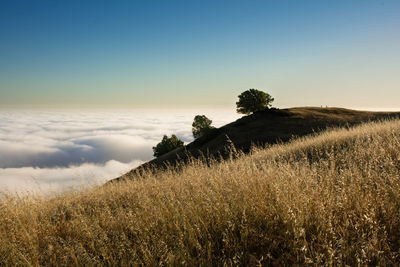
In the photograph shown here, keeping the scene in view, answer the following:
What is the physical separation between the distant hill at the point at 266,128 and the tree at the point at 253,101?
30.5ft

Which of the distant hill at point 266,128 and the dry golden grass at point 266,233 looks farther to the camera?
the distant hill at point 266,128

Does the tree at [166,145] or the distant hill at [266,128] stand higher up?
the distant hill at [266,128]

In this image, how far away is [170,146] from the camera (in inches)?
1927

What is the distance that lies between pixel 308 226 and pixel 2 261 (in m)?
4.35

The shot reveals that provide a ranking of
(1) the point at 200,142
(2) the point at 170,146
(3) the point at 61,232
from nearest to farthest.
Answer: (3) the point at 61,232 < (1) the point at 200,142 < (2) the point at 170,146

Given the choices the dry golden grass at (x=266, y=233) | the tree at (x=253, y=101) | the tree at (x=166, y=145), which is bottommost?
the tree at (x=166, y=145)

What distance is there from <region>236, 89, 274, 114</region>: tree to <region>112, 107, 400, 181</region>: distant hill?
9.29 metres

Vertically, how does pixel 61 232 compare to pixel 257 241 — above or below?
below

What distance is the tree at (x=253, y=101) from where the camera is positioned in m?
48.8

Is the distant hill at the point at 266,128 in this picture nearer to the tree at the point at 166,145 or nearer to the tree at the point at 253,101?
the tree at the point at 253,101

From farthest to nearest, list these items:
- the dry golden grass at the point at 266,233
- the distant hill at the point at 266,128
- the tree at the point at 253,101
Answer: the tree at the point at 253,101 → the distant hill at the point at 266,128 → the dry golden grass at the point at 266,233

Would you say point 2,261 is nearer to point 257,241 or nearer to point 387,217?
point 257,241

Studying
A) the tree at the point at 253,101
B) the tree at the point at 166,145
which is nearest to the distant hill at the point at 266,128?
the tree at the point at 253,101

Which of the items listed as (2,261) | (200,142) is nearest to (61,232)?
(2,261)
